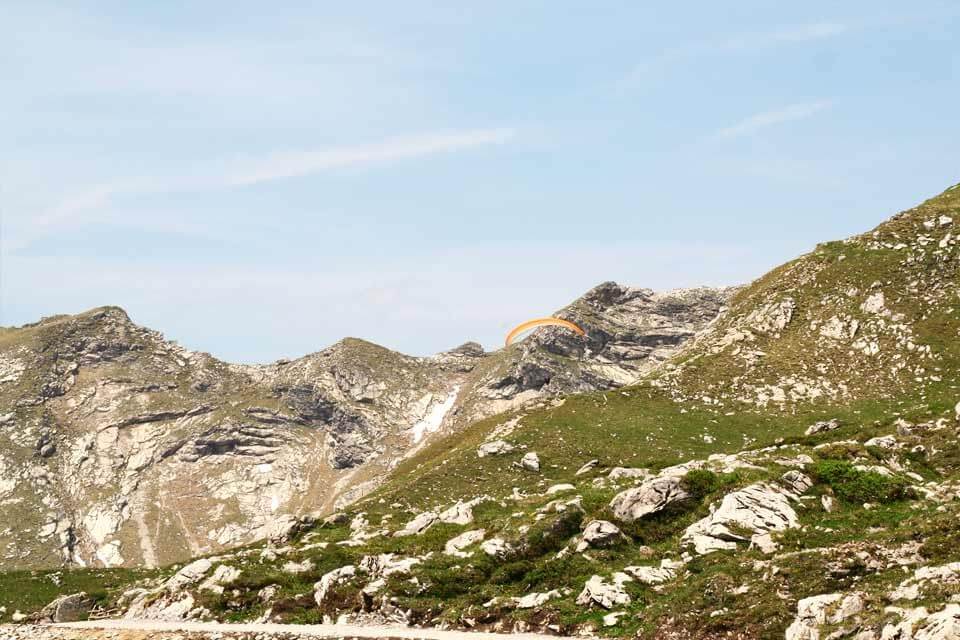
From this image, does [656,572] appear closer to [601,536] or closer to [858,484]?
[601,536]

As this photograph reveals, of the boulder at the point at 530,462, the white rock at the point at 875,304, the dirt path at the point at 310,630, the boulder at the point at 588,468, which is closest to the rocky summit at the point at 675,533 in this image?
the boulder at the point at 530,462

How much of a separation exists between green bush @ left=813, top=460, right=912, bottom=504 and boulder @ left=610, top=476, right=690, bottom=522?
698 centimetres

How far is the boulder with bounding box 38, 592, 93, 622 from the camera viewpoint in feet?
140

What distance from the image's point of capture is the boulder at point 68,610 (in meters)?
42.6

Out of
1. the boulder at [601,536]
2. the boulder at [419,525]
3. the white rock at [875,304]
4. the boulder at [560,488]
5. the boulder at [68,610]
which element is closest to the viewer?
the boulder at [601,536]

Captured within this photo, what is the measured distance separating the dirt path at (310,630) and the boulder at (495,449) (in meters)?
40.8

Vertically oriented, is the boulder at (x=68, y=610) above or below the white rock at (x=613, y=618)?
above

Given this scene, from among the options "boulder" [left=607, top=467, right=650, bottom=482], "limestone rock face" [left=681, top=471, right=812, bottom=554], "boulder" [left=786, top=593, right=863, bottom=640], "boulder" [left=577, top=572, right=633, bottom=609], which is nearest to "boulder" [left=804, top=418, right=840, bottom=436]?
"boulder" [left=607, top=467, right=650, bottom=482]

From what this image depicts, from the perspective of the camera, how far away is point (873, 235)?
9675 centimetres

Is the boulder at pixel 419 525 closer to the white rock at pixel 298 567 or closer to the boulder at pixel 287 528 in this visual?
the white rock at pixel 298 567

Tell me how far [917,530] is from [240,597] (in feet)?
98.1

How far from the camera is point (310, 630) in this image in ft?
106

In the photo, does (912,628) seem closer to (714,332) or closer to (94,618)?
(94,618)

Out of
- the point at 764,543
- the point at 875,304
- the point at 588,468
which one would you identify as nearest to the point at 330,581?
the point at 764,543
